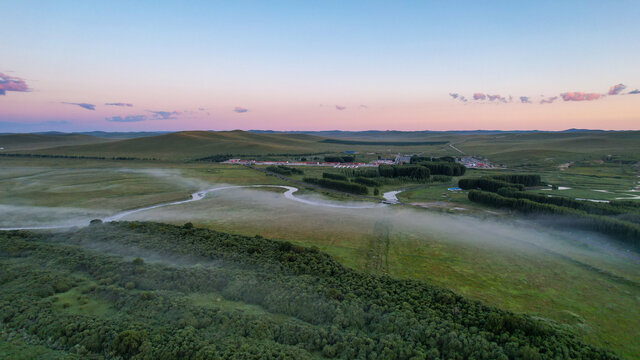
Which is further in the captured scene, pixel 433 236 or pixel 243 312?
pixel 433 236

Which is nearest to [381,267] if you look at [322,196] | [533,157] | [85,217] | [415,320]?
[415,320]

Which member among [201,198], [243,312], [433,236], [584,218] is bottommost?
[433,236]

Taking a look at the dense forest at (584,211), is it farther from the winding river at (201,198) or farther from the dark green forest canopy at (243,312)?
the dark green forest canopy at (243,312)

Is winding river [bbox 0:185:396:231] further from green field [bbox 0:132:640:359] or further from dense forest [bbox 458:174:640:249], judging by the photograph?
dense forest [bbox 458:174:640:249]

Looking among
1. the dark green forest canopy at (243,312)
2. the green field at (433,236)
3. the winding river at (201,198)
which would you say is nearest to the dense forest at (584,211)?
the green field at (433,236)

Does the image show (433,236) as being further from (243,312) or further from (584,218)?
(243,312)

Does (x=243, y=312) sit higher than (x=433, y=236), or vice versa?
(x=243, y=312)

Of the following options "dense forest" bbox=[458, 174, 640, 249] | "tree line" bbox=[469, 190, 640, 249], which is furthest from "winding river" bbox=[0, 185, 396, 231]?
"dense forest" bbox=[458, 174, 640, 249]

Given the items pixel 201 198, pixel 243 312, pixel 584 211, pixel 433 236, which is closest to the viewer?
pixel 243 312

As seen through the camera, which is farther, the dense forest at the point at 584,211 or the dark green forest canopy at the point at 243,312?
the dense forest at the point at 584,211

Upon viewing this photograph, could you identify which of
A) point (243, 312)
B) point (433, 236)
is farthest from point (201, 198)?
point (243, 312)
